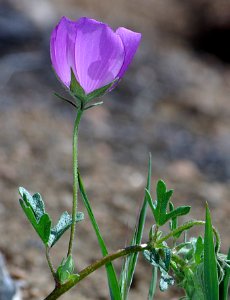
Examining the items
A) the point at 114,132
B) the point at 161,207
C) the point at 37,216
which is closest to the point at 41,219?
the point at 37,216

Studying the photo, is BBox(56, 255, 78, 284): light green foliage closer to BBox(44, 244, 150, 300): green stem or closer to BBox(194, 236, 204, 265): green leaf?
BBox(44, 244, 150, 300): green stem

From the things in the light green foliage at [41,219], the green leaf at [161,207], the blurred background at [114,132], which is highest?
the green leaf at [161,207]

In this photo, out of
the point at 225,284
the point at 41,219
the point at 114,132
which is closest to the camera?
the point at 41,219

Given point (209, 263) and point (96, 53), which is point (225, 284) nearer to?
point (209, 263)

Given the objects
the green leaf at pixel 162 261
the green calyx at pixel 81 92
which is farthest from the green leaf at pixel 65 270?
the green calyx at pixel 81 92

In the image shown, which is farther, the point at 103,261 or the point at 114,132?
the point at 114,132

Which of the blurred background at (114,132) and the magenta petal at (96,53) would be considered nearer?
the magenta petal at (96,53)

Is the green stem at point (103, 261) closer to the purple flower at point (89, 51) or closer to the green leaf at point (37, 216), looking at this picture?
the green leaf at point (37, 216)

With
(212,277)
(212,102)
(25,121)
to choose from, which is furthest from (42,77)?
(212,277)
